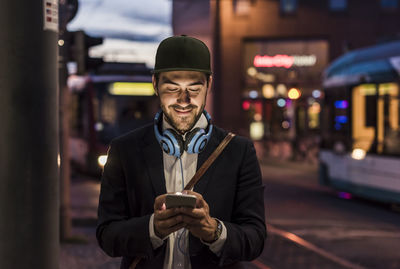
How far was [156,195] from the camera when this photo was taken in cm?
257

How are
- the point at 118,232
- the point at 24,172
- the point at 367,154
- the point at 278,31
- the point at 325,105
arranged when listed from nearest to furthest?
1. the point at 118,232
2. the point at 24,172
3. the point at 367,154
4. the point at 325,105
5. the point at 278,31

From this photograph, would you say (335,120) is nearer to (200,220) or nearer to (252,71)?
(200,220)

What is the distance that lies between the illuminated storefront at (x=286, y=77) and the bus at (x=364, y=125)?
81.0ft

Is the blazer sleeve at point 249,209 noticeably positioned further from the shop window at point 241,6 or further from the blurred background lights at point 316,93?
the blurred background lights at point 316,93

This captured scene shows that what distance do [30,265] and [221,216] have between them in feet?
5.31

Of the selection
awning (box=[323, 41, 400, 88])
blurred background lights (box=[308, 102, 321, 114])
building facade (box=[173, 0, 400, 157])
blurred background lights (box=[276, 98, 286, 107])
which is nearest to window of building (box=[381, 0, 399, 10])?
building facade (box=[173, 0, 400, 157])

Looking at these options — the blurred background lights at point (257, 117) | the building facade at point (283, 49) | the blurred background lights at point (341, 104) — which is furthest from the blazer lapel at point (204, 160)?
the blurred background lights at point (257, 117)

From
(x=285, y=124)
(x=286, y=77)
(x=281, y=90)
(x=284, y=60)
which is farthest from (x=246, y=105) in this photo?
(x=284, y=60)

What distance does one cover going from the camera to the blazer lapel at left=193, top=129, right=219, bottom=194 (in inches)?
101

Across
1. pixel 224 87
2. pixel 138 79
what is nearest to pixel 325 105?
pixel 138 79

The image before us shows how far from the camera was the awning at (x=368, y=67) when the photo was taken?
13.1 meters

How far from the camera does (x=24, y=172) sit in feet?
A: 12.2

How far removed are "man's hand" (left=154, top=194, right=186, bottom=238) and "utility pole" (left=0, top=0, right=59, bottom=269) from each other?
1.55 m

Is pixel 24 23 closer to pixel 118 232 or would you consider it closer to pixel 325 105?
pixel 118 232
